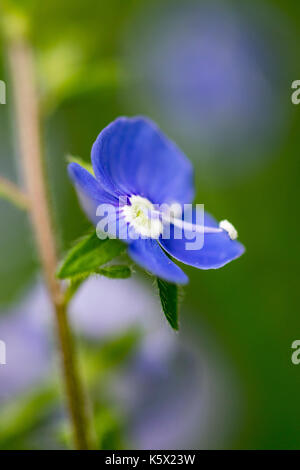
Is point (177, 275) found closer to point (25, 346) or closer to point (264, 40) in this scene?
point (25, 346)

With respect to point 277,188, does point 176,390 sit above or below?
below

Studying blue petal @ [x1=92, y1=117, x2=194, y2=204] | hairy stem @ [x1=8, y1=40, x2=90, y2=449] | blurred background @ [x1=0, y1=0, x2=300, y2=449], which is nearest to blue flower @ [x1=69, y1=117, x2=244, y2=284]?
blue petal @ [x1=92, y1=117, x2=194, y2=204]

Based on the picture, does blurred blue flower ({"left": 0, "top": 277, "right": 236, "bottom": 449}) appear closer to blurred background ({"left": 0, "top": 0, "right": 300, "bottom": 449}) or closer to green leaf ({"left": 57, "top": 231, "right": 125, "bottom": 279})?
blurred background ({"left": 0, "top": 0, "right": 300, "bottom": 449})

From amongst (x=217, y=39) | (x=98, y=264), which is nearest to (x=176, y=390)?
(x=98, y=264)

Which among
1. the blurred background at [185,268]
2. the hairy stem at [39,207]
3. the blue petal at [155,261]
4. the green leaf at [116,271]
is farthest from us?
the blurred background at [185,268]

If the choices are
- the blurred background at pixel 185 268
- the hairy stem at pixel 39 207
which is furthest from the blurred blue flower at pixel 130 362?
the hairy stem at pixel 39 207

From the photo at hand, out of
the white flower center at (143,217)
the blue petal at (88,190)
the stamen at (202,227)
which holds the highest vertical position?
the blue petal at (88,190)

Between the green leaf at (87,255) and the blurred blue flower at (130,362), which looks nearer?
the green leaf at (87,255)

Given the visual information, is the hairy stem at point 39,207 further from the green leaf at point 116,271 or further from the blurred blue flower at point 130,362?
the blurred blue flower at point 130,362
